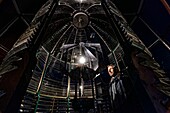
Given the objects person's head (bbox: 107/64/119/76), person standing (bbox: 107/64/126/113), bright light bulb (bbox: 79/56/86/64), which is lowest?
person standing (bbox: 107/64/126/113)

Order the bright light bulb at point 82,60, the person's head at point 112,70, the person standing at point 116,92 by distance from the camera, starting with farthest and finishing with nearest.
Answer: the bright light bulb at point 82,60, the person's head at point 112,70, the person standing at point 116,92

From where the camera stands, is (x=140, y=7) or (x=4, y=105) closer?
(x=4, y=105)

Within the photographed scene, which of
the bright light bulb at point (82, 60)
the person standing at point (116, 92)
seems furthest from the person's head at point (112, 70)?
the bright light bulb at point (82, 60)

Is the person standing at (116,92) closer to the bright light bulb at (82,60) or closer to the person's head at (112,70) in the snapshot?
the person's head at (112,70)

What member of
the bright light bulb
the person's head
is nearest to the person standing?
the person's head

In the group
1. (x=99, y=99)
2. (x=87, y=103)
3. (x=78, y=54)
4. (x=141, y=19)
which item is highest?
(x=141, y=19)

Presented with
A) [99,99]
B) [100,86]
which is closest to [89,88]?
[100,86]

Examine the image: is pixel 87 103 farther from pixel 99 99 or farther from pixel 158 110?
pixel 158 110

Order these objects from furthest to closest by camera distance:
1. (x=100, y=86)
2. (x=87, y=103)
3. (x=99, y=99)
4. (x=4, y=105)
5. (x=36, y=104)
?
(x=100, y=86) < (x=99, y=99) < (x=36, y=104) < (x=87, y=103) < (x=4, y=105)

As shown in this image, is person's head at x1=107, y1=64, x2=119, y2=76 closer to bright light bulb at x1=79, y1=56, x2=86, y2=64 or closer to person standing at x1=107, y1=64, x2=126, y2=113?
person standing at x1=107, y1=64, x2=126, y2=113

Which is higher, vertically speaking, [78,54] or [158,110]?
[78,54]

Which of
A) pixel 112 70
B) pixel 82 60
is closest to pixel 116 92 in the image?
pixel 112 70

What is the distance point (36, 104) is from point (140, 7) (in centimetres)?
290

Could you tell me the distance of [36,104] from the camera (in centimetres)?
211
